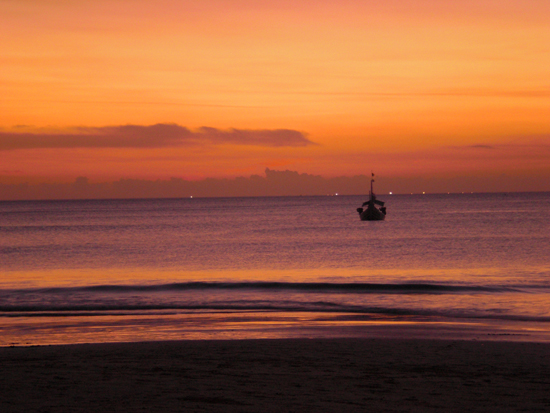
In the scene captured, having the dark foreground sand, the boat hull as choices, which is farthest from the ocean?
the boat hull

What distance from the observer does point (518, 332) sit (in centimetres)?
1542

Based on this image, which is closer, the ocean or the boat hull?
the ocean

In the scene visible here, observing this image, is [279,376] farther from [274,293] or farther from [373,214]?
[373,214]

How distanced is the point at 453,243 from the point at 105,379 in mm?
51802

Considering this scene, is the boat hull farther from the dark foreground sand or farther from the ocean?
the dark foreground sand

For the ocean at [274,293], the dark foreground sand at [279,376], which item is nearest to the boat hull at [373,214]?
the ocean at [274,293]

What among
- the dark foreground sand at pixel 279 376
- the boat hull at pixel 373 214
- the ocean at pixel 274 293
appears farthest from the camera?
the boat hull at pixel 373 214

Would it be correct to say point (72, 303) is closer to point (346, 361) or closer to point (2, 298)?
point (2, 298)

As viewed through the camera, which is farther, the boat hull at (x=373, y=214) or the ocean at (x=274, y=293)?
the boat hull at (x=373, y=214)

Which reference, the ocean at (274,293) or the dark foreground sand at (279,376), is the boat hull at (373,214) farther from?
the dark foreground sand at (279,376)

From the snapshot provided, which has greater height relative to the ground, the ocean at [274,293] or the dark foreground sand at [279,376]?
the dark foreground sand at [279,376]

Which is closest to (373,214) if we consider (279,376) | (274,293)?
(274,293)

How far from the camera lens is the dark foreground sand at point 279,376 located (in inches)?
332

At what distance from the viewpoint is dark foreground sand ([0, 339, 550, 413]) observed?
8422 millimetres
